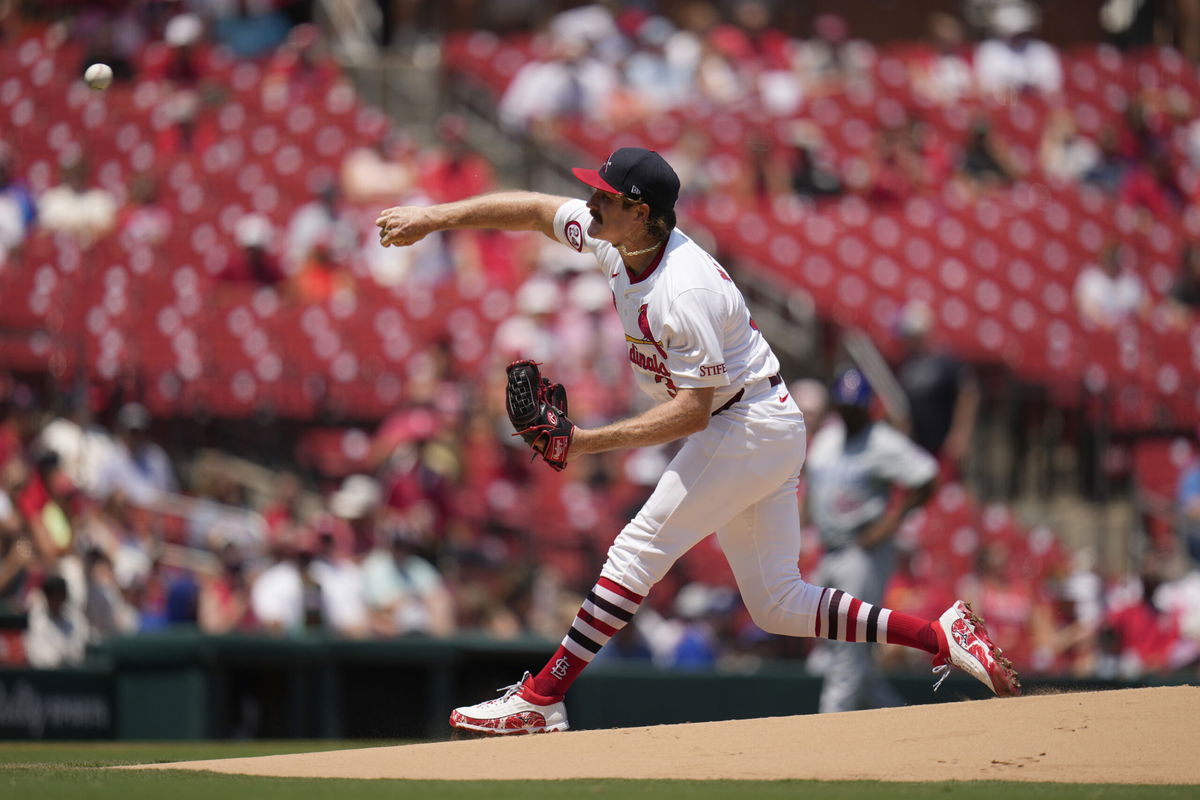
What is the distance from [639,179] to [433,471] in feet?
18.1

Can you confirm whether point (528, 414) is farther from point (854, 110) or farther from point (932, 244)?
point (854, 110)

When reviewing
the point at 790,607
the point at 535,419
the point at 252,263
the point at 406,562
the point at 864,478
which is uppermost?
the point at 535,419

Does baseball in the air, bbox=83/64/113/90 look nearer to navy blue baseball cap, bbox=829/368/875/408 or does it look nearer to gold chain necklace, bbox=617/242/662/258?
gold chain necklace, bbox=617/242/662/258

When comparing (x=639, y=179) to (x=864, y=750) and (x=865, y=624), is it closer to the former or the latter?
(x=865, y=624)

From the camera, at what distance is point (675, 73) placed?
16859 millimetres

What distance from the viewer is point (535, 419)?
526 centimetres

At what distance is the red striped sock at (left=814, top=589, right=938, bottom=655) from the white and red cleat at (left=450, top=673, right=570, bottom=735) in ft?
3.17

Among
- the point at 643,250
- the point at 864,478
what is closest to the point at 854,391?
the point at 864,478

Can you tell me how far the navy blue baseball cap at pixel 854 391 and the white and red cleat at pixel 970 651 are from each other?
2.31m

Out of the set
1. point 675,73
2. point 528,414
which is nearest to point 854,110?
point 675,73

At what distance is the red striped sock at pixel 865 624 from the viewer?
5629 mm

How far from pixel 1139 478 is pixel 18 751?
7886 millimetres

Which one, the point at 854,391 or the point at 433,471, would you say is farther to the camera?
the point at 433,471

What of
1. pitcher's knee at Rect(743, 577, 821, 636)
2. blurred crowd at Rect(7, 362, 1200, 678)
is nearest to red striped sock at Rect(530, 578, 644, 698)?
pitcher's knee at Rect(743, 577, 821, 636)
